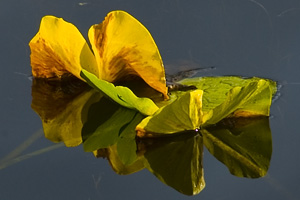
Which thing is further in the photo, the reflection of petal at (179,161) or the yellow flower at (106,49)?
the yellow flower at (106,49)

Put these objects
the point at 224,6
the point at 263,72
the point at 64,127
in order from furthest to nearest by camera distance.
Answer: the point at 224,6 → the point at 263,72 → the point at 64,127

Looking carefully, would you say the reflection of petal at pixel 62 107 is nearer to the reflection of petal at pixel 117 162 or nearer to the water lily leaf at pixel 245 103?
the reflection of petal at pixel 117 162

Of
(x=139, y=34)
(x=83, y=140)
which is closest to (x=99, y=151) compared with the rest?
(x=83, y=140)

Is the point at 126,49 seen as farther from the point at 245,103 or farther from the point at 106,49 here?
the point at 245,103

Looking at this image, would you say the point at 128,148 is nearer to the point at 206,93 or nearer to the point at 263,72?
the point at 206,93

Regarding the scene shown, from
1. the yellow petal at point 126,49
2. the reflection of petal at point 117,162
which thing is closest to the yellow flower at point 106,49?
the yellow petal at point 126,49

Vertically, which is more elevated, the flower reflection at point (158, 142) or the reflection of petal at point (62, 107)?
the flower reflection at point (158, 142)

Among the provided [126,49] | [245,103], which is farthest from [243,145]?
[126,49]
